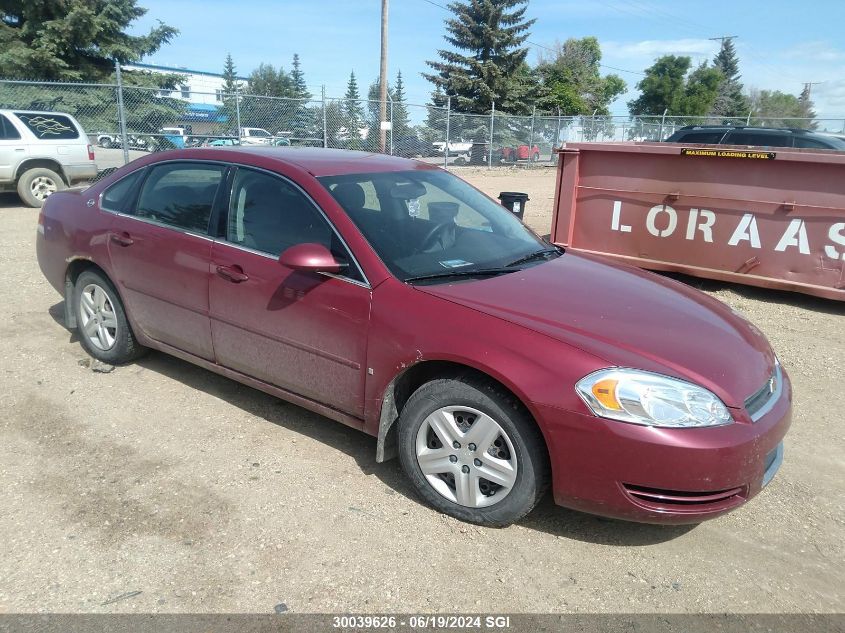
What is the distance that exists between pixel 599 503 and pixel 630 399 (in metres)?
0.48

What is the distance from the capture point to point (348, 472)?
354cm

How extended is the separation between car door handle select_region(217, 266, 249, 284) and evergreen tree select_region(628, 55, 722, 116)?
192 ft

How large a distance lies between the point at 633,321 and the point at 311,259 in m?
1.56

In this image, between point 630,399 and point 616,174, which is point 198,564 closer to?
point 630,399

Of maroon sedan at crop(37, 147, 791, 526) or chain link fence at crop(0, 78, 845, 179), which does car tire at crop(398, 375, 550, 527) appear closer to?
maroon sedan at crop(37, 147, 791, 526)

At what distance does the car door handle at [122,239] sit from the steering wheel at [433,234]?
2.04 metres

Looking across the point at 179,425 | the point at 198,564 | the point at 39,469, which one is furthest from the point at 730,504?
the point at 39,469

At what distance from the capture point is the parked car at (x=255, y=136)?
62.0ft

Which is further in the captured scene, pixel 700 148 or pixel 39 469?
pixel 700 148

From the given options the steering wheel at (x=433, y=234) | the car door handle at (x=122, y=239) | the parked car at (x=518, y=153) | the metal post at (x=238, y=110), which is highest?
the metal post at (x=238, y=110)

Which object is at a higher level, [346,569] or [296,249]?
[296,249]

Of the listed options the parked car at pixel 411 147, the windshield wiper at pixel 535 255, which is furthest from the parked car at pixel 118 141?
the windshield wiper at pixel 535 255

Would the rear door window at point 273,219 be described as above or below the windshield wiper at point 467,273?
above

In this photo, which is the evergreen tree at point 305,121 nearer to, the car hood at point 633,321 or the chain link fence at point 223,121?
the chain link fence at point 223,121
